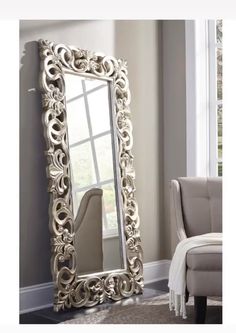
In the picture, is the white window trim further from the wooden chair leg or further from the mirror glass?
the wooden chair leg

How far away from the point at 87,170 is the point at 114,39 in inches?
46.3

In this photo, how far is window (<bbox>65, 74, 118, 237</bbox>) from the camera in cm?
336

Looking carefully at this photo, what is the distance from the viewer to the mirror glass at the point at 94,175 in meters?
3.36

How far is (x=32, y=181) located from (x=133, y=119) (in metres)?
1.17

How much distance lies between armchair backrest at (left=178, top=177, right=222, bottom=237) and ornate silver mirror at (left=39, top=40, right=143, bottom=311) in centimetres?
56

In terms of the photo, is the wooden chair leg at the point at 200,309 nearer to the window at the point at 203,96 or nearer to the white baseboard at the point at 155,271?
the white baseboard at the point at 155,271

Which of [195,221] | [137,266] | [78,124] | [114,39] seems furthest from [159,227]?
[114,39]

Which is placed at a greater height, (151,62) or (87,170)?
(151,62)

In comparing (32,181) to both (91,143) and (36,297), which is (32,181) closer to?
(91,143)

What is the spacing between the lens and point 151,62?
13.8 feet

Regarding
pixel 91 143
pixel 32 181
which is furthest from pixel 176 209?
pixel 32 181

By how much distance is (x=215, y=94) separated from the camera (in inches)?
164
